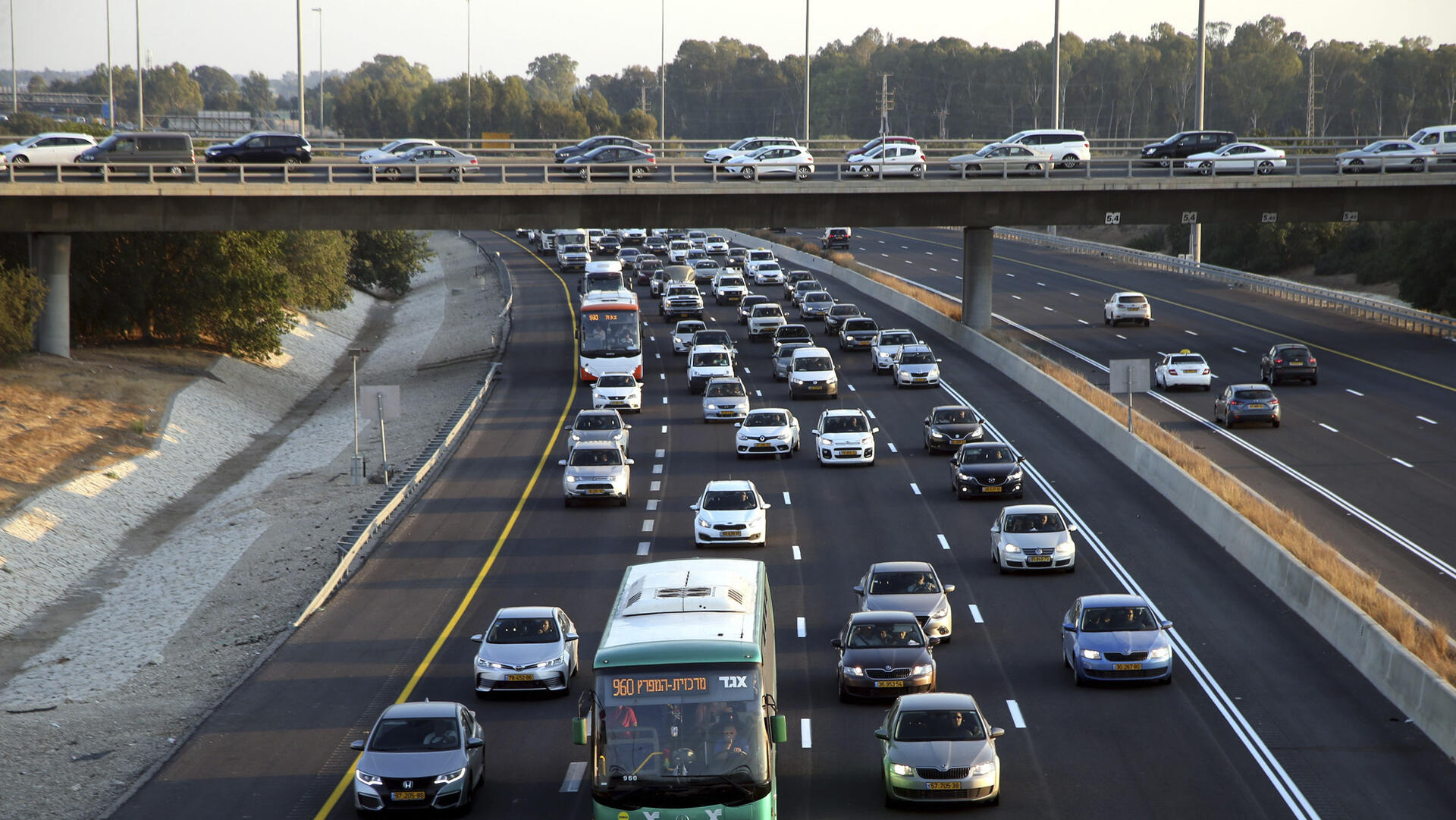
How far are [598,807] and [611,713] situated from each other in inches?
37.6

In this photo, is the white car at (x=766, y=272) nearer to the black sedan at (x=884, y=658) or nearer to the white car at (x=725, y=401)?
the white car at (x=725, y=401)

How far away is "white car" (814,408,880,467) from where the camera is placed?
4141 centimetres

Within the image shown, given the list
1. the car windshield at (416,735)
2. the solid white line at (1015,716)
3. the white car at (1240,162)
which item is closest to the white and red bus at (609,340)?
the white car at (1240,162)

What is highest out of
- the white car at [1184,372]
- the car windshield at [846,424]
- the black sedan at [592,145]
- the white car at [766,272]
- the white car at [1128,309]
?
the black sedan at [592,145]

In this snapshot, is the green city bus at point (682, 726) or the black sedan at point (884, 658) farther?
the black sedan at point (884, 658)

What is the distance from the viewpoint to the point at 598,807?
575 inches

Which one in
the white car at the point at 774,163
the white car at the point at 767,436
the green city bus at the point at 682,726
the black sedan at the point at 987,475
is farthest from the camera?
the white car at the point at 774,163

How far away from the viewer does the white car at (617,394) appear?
167ft

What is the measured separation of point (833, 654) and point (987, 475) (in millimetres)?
13033

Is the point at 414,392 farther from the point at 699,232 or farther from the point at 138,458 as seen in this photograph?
the point at 699,232

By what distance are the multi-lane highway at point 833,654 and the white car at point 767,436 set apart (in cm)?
53

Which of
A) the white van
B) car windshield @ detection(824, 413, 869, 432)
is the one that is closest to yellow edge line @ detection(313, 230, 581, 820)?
the white van

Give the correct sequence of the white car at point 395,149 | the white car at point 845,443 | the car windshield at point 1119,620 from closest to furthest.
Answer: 1. the car windshield at point 1119,620
2. the white car at point 845,443
3. the white car at point 395,149

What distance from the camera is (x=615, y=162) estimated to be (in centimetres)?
5834
